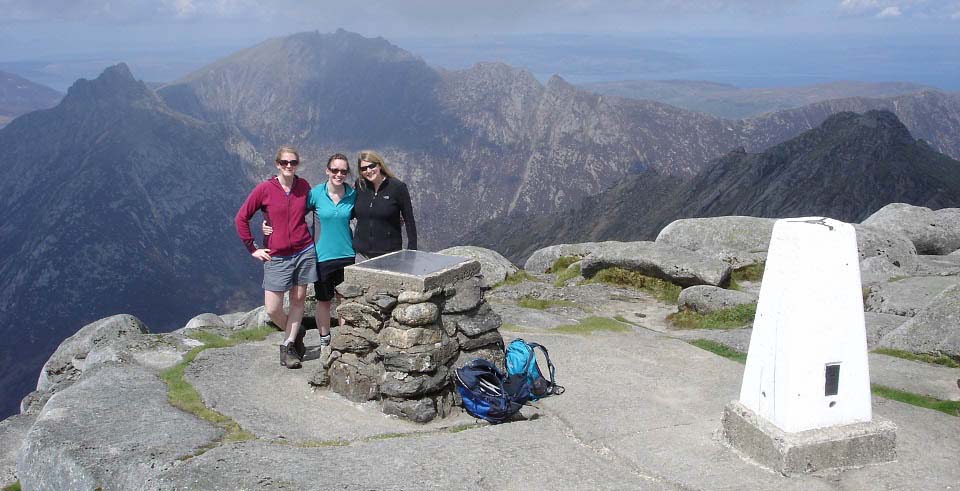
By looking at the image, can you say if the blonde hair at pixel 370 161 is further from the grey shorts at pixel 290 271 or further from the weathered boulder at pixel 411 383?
the weathered boulder at pixel 411 383

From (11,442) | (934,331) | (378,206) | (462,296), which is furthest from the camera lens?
(934,331)

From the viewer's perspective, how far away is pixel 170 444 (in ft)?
34.6

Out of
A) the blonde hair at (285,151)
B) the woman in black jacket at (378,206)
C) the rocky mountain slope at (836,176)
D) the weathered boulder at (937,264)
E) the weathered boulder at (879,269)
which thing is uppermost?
the blonde hair at (285,151)

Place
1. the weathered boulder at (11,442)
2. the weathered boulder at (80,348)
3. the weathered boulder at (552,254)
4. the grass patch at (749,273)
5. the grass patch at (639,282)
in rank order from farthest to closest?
the weathered boulder at (552,254)
the grass patch at (749,273)
the grass patch at (639,282)
the weathered boulder at (80,348)
the weathered boulder at (11,442)

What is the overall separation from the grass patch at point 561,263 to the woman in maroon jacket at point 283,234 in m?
18.4

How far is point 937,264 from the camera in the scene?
30.2 m

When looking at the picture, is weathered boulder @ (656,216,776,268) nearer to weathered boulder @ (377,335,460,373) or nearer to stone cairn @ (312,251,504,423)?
stone cairn @ (312,251,504,423)

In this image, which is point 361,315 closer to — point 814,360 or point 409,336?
point 409,336

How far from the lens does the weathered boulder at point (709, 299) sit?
21781 millimetres

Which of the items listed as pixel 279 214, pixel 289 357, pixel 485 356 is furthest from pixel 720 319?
pixel 279 214

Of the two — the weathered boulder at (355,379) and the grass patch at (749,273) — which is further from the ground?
the weathered boulder at (355,379)

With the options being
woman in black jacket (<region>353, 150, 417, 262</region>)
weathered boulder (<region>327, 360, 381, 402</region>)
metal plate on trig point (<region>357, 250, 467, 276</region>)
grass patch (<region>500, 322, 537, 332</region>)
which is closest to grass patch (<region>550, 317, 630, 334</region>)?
grass patch (<region>500, 322, 537, 332</region>)

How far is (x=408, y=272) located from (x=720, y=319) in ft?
39.0

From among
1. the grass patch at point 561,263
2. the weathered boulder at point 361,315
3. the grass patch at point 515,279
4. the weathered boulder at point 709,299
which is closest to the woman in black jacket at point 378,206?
the weathered boulder at point 361,315
